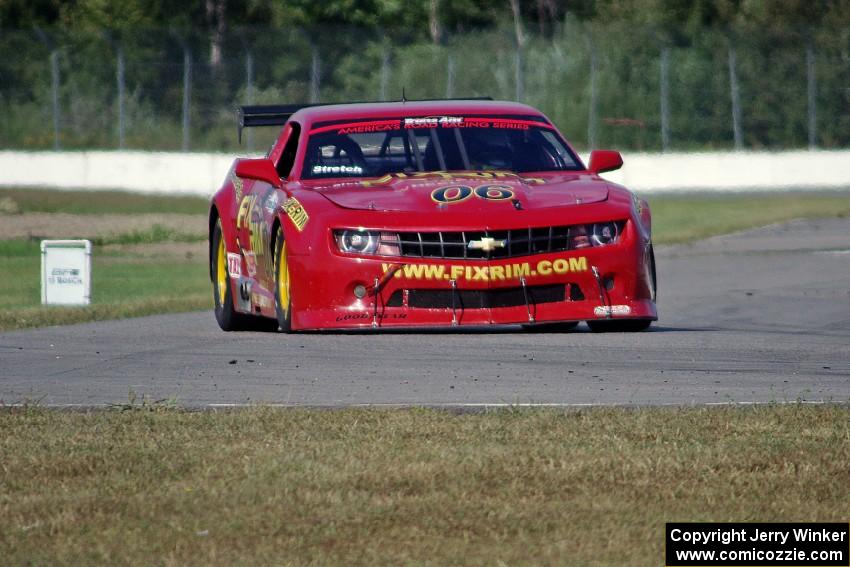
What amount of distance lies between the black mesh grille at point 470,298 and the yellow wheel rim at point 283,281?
28.6 inches

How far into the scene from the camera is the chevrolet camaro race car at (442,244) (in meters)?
9.70

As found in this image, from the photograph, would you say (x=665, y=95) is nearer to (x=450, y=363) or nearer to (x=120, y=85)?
(x=120, y=85)

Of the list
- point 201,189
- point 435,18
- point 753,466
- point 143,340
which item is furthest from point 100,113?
point 753,466

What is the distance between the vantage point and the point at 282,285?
1037cm

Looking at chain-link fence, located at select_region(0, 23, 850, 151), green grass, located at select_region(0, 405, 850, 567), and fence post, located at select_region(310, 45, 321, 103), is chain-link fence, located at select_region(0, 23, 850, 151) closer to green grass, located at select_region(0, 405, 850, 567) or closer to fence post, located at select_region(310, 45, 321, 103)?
fence post, located at select_region(310, 45, 321, 103)

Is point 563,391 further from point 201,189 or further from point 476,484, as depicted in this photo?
point 201,189

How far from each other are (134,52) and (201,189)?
13.2 ft

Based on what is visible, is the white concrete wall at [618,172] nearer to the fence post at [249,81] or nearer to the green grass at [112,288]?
the fence post at [249,81]

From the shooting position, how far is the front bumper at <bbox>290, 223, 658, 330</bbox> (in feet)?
31.8

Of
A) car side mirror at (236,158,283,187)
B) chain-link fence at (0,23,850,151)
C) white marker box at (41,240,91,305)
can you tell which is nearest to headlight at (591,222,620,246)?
car side mirror at (236,158,283,187)

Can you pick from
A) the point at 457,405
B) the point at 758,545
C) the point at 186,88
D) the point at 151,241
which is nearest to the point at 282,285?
the point at 457,405

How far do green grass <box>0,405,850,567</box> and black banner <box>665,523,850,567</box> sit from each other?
8 cm

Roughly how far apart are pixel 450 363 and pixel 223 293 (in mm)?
3330

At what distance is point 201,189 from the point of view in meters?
34.4
